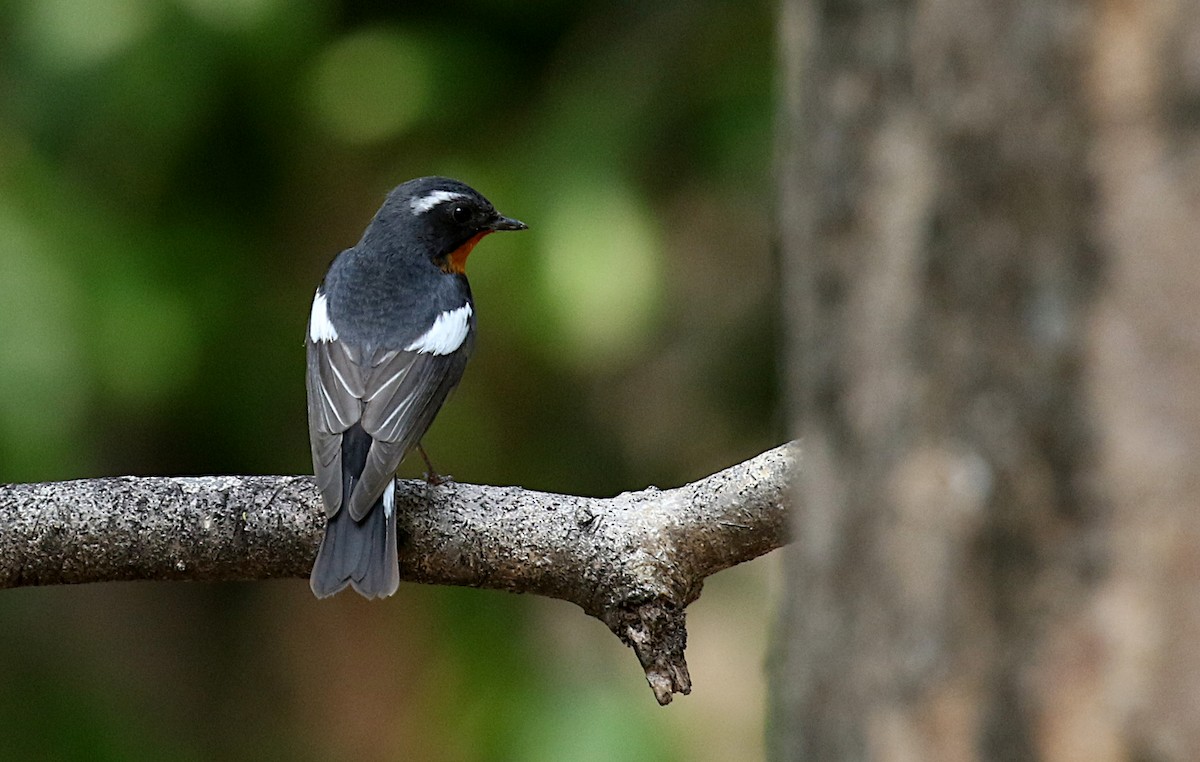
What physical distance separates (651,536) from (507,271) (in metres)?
2.88

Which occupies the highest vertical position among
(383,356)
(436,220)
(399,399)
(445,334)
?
(436,220)

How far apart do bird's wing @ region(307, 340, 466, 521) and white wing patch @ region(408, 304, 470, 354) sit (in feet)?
0.09

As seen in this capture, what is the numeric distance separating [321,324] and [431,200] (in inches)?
27.3

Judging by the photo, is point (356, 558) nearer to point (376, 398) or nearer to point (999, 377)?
point (376, 398)

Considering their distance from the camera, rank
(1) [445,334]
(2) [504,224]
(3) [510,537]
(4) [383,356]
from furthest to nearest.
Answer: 1. (2) [504,224]
2. (1) [445,334]
3. (4) [383,356]
4. (3) [510,537]

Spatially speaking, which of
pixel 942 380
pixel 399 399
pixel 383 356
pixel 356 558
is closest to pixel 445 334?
pixel 383 356

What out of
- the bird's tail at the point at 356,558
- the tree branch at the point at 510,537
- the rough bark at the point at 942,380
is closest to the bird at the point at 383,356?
the bird's tail at the point at 356,558

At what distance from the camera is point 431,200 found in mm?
4988

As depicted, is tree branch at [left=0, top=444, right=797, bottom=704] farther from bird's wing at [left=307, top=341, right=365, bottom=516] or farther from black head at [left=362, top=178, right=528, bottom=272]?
black head at [left=362, top=178, right=528, bottom=272]

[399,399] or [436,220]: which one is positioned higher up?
[436,220]

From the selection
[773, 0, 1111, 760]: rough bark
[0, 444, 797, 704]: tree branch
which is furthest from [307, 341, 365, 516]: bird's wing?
[773, 0, 1111, 760]: rough bark

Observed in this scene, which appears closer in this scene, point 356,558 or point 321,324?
point 356,558

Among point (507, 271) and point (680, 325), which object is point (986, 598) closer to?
point (507, 271)

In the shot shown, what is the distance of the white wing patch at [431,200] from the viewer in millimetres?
4980
